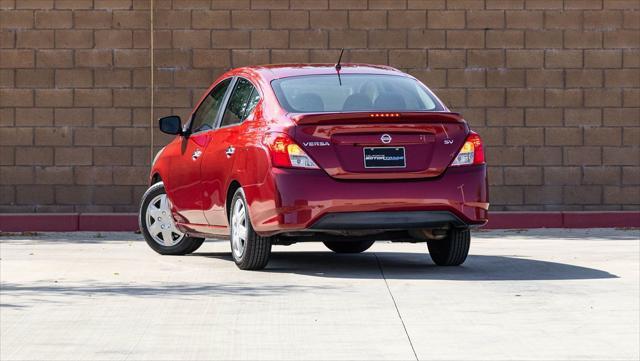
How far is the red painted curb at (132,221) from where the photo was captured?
17.3 metres

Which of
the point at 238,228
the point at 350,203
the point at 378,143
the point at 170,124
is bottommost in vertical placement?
the point at 238,228

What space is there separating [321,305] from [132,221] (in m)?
8.40

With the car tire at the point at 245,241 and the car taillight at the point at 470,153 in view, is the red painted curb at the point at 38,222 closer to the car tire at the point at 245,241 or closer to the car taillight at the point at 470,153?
the car tire at the point at 245,241

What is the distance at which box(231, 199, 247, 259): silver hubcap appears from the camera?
11.5 metres

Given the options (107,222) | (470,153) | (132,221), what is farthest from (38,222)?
(470,153)

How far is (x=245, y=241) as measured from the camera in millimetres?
11469

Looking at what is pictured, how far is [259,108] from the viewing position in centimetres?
1163

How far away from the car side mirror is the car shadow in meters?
1.24

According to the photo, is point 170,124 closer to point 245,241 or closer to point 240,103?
point 240,103

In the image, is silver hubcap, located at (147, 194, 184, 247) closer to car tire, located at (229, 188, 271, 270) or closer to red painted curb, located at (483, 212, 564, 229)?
car tire, located at (229, 188, 271, 270)

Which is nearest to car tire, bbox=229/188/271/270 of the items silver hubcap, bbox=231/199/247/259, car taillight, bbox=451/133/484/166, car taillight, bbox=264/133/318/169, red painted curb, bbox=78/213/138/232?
silver hubcap, bbox=231/199/247/259

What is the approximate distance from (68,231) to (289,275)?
672 centimetres

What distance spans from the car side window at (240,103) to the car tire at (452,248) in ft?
6.04

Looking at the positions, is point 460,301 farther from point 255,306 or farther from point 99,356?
point 99,356
